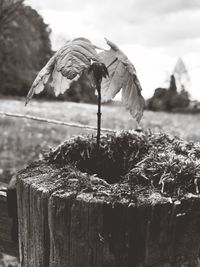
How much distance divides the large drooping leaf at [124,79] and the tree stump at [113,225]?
0.95 feet

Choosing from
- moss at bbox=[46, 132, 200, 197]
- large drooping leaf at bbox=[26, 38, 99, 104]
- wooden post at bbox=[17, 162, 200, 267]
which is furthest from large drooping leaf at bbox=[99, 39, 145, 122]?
wooden post at bbox=[17, 162, 200, 267]

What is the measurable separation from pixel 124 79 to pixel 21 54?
19144 mm

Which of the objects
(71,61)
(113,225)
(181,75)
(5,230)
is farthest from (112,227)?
(181,75)

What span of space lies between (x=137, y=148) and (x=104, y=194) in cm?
52

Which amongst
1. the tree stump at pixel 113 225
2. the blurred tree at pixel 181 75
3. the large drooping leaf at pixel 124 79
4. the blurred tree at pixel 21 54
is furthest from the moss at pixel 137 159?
the blurred tree at pixel 21 54

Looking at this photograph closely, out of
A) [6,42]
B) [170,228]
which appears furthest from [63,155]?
[6,42]

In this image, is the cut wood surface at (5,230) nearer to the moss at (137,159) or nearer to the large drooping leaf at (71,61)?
the moss at (137,159)

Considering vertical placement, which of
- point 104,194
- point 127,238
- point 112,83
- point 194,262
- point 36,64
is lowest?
point 194,262

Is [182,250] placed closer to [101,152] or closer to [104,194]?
[104,194]

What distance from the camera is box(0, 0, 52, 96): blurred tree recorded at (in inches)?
741

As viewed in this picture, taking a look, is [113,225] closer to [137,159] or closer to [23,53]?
[137,159]

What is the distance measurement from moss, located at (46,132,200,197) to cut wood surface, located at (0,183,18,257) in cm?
30

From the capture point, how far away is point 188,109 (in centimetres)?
1716

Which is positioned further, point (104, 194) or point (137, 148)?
point (137, 148)
